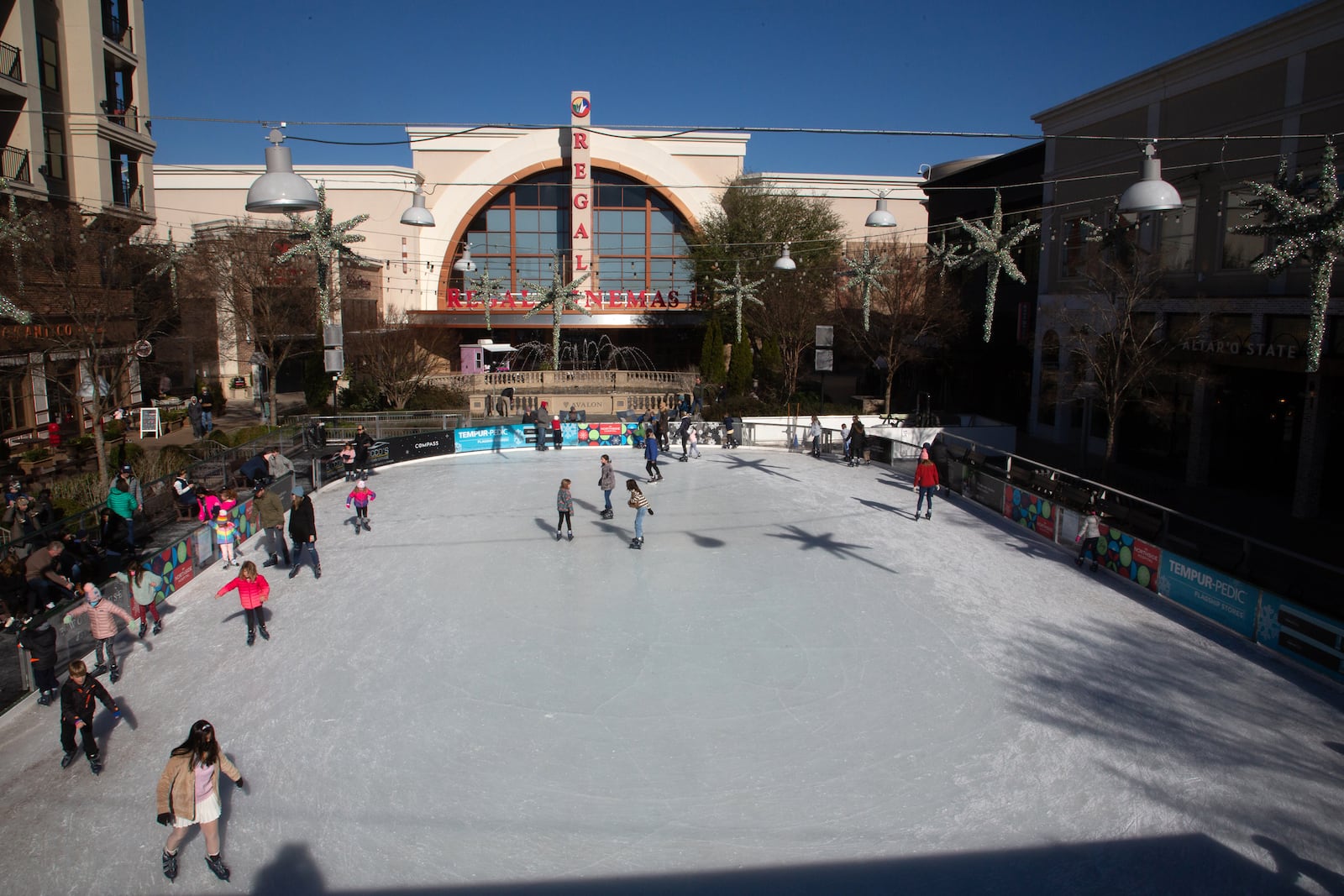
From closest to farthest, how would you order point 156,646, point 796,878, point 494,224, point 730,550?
point 796,878 → point 156,646 → point 730,550 → point 494,224

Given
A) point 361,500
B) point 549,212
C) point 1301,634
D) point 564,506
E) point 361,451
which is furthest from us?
point 549,212

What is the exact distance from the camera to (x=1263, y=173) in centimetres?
2162

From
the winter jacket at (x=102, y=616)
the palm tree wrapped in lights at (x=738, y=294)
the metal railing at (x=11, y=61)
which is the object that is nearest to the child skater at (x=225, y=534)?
the winter jacket at (x=102, y=616)

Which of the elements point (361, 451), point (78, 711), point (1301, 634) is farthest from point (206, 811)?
point (361, 451)

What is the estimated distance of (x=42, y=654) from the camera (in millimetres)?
9531

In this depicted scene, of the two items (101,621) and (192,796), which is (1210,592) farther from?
(101,621)

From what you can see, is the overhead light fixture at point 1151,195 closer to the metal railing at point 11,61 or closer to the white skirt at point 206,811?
the white skirt at point 206,811

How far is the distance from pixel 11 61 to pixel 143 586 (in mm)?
20028

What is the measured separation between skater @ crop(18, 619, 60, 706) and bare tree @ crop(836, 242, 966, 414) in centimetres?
2612

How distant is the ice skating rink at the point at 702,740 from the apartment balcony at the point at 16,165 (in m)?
16.2

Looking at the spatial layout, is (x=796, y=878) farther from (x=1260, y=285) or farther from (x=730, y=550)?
(x=1260, y=285)

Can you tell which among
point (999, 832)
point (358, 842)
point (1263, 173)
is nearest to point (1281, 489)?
point (1263, 173)

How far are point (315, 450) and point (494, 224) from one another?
33.0 metres

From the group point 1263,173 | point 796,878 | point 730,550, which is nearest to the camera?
point 796,878
